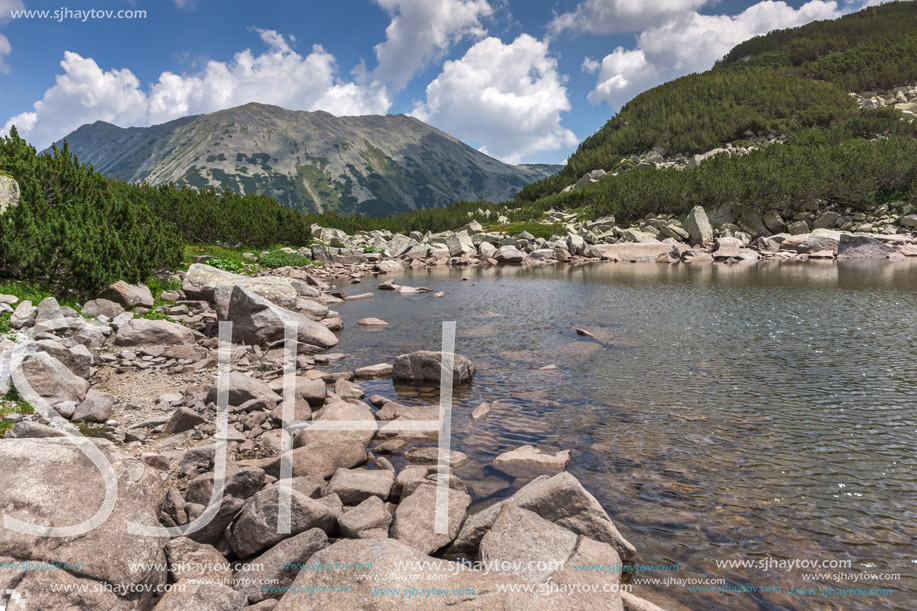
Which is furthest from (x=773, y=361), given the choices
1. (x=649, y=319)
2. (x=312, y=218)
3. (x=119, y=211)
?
(x=312, y=218)

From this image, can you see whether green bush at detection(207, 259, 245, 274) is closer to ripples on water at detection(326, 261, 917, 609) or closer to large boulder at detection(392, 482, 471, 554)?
ripples on water at detection(326, 261, 917, 609)

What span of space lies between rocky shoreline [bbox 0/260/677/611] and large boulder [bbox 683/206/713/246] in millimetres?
53577

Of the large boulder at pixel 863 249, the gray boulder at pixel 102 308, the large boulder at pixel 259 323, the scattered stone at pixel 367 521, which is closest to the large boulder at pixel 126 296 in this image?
the gray boulder at pixel 102 308

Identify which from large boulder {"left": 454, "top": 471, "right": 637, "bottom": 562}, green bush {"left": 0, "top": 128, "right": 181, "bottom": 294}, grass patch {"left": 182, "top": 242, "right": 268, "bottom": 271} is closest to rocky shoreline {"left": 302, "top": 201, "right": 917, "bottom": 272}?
grass patch {"left": 182, "top": 242, "right": 268, "bottom": 271}

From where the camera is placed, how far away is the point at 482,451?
8.02m

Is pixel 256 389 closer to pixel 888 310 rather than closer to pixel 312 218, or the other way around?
pixel 888 310

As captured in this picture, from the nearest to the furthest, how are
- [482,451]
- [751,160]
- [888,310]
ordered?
1. [482,451]
2. [888,310]
3. [751,160]

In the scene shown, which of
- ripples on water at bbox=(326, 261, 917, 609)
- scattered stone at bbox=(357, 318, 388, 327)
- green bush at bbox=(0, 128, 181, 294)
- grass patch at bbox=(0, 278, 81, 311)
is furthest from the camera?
scattered stone at bbox=(357, 318, 388, 327)

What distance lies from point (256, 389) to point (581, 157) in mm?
114435

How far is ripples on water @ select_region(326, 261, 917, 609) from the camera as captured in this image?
17.7 feet

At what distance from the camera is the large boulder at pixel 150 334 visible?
1250 centimetres

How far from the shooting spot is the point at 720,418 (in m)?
8.84

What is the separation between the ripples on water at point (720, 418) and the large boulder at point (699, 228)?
33815 millimetres

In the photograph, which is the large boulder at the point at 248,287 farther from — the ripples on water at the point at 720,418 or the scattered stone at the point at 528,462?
the scattered stone at the point at 528,462
